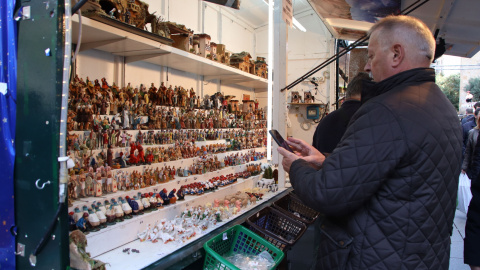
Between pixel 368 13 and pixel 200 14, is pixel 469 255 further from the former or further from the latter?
pixel 200 14

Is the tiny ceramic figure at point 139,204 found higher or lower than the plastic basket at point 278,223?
higher

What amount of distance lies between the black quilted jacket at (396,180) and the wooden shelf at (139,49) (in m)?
2.09

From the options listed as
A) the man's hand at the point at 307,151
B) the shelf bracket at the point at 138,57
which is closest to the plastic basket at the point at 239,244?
the man's hand at the point at 307,151

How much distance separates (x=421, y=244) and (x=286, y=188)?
2950mm

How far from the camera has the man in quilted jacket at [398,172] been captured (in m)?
1.13

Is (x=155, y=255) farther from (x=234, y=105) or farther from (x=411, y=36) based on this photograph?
(x=234, y=105)

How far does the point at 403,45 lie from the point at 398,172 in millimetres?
501

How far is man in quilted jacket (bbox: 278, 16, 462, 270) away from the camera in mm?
1128

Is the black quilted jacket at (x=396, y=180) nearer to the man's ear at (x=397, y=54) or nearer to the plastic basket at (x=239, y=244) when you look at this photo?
the man's ear at (x=397, y=54)

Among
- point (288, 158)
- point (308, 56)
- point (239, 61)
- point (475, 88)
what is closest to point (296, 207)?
point (288, 158)

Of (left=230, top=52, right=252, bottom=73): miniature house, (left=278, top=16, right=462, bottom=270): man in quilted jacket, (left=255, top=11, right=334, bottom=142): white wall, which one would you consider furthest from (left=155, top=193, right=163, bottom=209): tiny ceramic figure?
(left=255, top=11, right=334, bottom=142): white wall

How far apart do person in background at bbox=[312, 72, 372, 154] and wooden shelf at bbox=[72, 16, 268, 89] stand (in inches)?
70.2

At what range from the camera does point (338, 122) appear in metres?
2.53

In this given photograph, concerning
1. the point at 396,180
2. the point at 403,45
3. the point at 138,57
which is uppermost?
the point at 138,57
